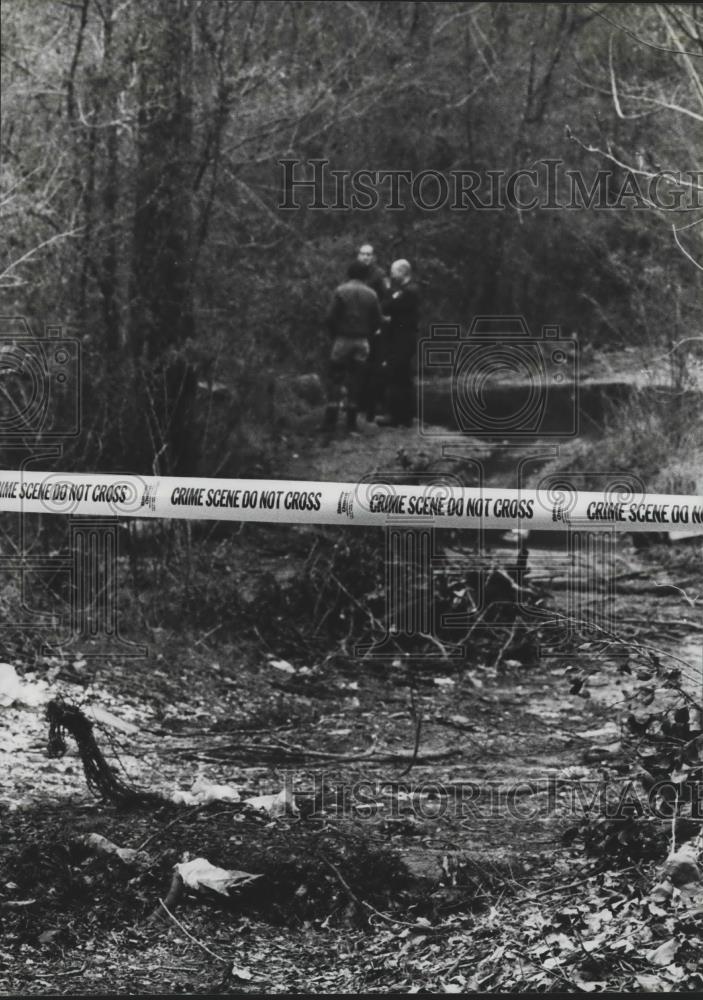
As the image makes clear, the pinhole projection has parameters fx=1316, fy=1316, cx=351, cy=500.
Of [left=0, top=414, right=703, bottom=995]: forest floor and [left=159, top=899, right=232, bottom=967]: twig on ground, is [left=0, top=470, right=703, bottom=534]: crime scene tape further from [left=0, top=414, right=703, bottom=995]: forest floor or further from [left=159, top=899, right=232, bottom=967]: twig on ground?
[left=159, top=899, right=232, bottom=967]: twig on ground

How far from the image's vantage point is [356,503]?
3.95 m

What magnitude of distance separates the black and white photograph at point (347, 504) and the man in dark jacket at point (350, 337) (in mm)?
45

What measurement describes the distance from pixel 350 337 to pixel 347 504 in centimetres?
924

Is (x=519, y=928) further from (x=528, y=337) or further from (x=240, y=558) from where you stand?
(x=528, y=337)

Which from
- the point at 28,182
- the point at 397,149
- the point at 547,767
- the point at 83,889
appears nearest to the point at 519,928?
the point at 83,889

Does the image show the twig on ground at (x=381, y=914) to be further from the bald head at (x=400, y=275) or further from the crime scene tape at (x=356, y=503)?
the bald head at (x=400, y=275)

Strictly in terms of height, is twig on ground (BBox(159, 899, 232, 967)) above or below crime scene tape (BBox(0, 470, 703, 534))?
below

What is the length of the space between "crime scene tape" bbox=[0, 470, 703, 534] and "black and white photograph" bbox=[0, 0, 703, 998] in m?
0.01

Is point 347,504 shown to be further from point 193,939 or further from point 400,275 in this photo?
point 400,275

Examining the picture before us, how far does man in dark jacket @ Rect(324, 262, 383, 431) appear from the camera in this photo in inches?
499

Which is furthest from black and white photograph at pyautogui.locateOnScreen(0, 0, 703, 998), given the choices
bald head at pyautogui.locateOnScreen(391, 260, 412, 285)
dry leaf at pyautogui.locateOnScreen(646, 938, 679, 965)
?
bald head at pyautogui.locateOnScreen(391, 260, 412, 285)

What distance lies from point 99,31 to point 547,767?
7.18 m

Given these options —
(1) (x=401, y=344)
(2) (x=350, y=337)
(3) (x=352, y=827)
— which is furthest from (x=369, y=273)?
(3) (x=352, y=827)

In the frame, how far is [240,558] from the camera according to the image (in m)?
8.30
